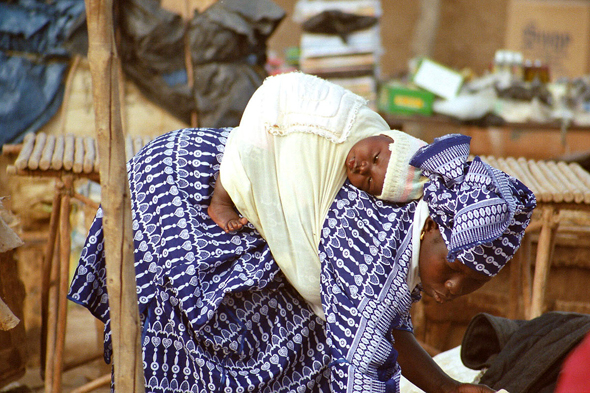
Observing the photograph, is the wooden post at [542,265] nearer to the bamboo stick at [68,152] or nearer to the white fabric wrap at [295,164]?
the white fabric wrap at [295,164]

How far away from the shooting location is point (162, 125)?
4.24m

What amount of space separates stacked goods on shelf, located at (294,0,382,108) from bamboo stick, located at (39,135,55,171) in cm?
283

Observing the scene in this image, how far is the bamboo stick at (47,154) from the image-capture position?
2.50 metres

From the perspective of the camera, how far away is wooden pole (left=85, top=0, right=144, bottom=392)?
4.73 ft

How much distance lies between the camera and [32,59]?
13.1 ft

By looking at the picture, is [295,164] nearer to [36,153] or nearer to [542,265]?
[36,153]

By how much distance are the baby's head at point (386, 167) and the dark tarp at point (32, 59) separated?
2.82 metres

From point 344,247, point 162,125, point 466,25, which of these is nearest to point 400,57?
point 466,25

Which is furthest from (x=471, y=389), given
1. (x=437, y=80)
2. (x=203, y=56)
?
(x=437, y=80)

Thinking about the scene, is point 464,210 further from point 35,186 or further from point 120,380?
point 35,186

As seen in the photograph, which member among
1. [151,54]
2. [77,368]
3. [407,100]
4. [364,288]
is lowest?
[77,368]

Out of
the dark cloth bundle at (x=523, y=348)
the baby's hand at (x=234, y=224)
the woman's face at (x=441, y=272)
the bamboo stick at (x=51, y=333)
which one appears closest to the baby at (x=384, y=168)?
the woman's face at (x=441, y=272)

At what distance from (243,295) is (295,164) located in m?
0.42

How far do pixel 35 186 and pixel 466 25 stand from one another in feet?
21.6
